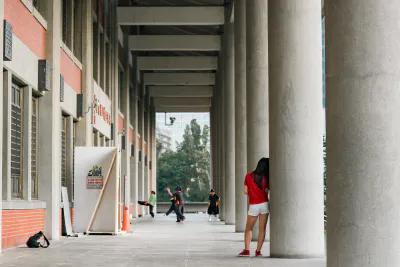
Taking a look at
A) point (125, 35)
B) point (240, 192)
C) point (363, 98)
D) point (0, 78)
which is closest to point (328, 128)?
point (363, 98)

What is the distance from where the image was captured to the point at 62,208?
21203mm

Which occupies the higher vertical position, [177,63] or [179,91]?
[177,63]

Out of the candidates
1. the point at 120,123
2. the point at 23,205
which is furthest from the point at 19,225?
the point at 120,123

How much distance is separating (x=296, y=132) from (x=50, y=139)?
25.8 feet

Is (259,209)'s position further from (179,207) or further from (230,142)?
(179,207)

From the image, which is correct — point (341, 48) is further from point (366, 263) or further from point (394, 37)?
point (366, 263)

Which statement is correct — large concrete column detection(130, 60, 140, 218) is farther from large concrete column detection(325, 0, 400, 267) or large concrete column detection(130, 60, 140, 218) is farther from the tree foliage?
the tree foliage

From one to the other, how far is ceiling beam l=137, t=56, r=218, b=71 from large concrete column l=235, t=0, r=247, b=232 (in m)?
21.1

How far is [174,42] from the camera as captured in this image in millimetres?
42469

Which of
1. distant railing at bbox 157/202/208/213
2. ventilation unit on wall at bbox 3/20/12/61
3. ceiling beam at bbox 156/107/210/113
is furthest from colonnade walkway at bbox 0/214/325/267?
distant railing at bbox 157/202/208/213

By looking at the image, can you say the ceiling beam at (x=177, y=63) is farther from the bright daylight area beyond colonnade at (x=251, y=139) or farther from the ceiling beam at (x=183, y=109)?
the ceiling beam at (x=183, y=109)

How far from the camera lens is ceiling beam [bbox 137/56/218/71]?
Answer: 47.4m

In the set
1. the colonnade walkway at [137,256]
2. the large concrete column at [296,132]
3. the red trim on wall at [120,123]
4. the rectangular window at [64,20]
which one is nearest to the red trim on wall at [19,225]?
the colonnade walkway at [137,256]

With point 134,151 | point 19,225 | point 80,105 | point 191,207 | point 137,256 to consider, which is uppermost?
point 80,105
